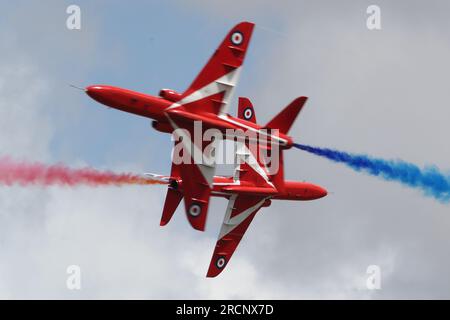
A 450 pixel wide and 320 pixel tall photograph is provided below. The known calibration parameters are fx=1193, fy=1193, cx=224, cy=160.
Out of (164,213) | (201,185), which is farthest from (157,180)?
(201,185)

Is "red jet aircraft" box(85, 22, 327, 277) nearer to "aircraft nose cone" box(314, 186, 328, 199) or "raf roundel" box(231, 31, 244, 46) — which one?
"raf roundel" box(231, 31, 244, 46)

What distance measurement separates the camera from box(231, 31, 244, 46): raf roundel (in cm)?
6625

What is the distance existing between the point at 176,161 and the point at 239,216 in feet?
36.8

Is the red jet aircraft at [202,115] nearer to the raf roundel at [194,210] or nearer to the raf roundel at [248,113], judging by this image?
the raf roundel at [194,210]

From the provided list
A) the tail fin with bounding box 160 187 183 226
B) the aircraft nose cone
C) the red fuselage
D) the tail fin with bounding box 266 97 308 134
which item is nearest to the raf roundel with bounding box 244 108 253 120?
the aircraft nose cone

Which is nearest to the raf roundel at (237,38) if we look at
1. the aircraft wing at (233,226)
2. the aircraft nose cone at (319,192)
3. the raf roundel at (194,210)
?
the raf roundel at (194,210)

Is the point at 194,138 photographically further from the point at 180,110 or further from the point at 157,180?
the point at 157,180

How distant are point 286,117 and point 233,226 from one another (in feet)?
40.9

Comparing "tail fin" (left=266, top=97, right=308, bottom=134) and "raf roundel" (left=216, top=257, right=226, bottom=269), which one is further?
"raf roundel" (left=216, top=257, right=226, bottom=269)

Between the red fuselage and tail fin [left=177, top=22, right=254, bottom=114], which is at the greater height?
tail fin [left=177, top=22, right=254, bottom=114]

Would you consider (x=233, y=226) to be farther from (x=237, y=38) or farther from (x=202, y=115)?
(x=237, y=38)

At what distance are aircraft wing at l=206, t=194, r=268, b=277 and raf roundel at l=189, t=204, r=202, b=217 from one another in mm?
9235

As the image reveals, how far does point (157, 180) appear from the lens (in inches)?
2918

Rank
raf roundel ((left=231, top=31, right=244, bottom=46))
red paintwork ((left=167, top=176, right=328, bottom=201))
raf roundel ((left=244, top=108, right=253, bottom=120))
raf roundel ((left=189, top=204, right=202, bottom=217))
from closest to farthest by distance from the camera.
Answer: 1. raf roundel ((left=231, top=31, right=244, bottom=46))
2. raf roundel ((left=189, top=204, right=202, bottom=217))
3. red paintwork ((left=167, top=176, right=328, bottom=201))
4. raf roundel ((left=244, top=108, right=253, bottom=120))
